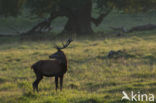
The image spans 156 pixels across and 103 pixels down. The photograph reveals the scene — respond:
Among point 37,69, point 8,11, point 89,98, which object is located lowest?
point 89,98

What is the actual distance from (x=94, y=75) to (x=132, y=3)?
Answer: 18313mm

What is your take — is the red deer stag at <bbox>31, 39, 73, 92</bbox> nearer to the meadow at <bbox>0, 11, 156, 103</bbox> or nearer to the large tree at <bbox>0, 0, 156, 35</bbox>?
the meadow at <bbox>0, 11, 156, 103</bbox>

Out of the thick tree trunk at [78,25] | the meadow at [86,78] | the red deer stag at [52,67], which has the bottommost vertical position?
the meadow at [86,78]

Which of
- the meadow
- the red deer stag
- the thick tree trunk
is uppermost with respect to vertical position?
the thick tree trunk

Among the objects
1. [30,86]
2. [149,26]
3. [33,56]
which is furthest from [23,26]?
[30,86]

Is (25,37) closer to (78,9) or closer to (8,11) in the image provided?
(8,11)

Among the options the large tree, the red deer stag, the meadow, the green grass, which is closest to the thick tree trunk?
the large tree

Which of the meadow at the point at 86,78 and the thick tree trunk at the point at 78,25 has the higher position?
the thick tree trunk at the point at 78,25

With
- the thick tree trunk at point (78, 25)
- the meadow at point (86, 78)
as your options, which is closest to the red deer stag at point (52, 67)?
the meadow at point (86, 78)

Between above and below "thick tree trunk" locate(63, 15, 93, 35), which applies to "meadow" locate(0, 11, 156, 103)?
below

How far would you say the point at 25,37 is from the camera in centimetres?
3016

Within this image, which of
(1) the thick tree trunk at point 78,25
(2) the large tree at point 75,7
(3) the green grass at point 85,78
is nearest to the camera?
(3) the green grass at point 85,78

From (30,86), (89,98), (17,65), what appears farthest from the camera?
(17,65)

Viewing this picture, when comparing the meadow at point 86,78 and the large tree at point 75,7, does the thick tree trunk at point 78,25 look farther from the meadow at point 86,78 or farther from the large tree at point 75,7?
the meadow at point 86,78
